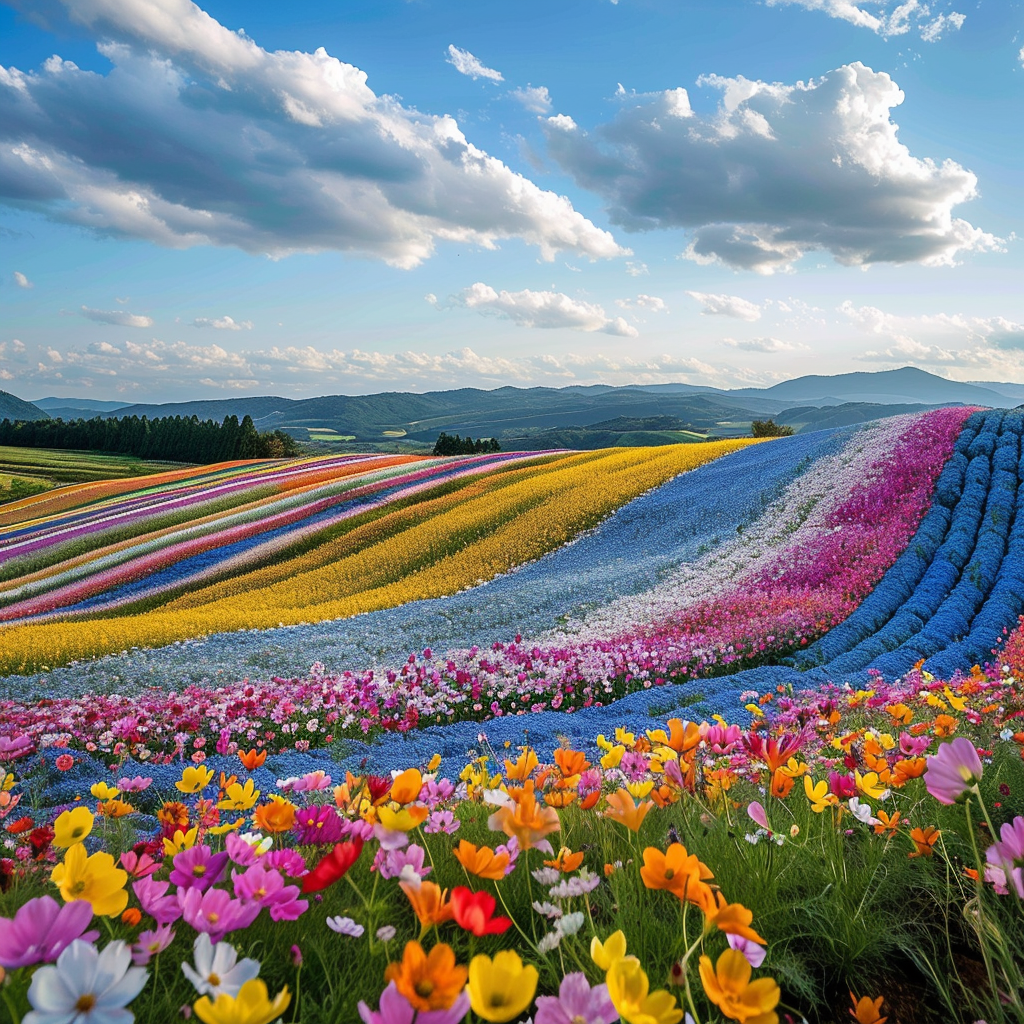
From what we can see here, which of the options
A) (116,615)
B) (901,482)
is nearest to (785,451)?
(901,482)

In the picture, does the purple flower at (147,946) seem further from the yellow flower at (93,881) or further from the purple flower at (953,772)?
the purple flower at (953,772)

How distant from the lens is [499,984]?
1038 mm

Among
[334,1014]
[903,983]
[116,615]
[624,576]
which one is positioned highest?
[334,1014]

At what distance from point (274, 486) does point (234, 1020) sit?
127 ft

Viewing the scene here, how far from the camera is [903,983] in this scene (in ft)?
6.33

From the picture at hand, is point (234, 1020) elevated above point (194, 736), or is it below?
above

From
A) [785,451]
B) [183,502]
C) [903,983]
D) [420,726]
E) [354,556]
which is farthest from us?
[183,502]

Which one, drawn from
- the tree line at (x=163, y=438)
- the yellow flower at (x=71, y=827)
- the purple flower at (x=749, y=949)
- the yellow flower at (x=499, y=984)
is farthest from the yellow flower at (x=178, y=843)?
the tree line at (x=163, y=438)

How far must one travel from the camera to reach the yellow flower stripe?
49.1 feet

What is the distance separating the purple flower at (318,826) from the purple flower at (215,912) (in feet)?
1.42

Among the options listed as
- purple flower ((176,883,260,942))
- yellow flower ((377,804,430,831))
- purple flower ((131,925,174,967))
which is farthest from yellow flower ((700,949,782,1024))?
purple flower ((131,925,174,967))

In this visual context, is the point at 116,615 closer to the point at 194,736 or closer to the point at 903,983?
the point at 194,736

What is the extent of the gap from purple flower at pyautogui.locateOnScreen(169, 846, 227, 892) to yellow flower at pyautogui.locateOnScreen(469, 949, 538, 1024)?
2.70ft

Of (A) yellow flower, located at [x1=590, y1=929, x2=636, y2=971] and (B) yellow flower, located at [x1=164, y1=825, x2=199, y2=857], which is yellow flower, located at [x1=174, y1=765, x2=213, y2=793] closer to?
(B) yellow flower, located at [x1=164, y1=825, x2=199, y2=857]
